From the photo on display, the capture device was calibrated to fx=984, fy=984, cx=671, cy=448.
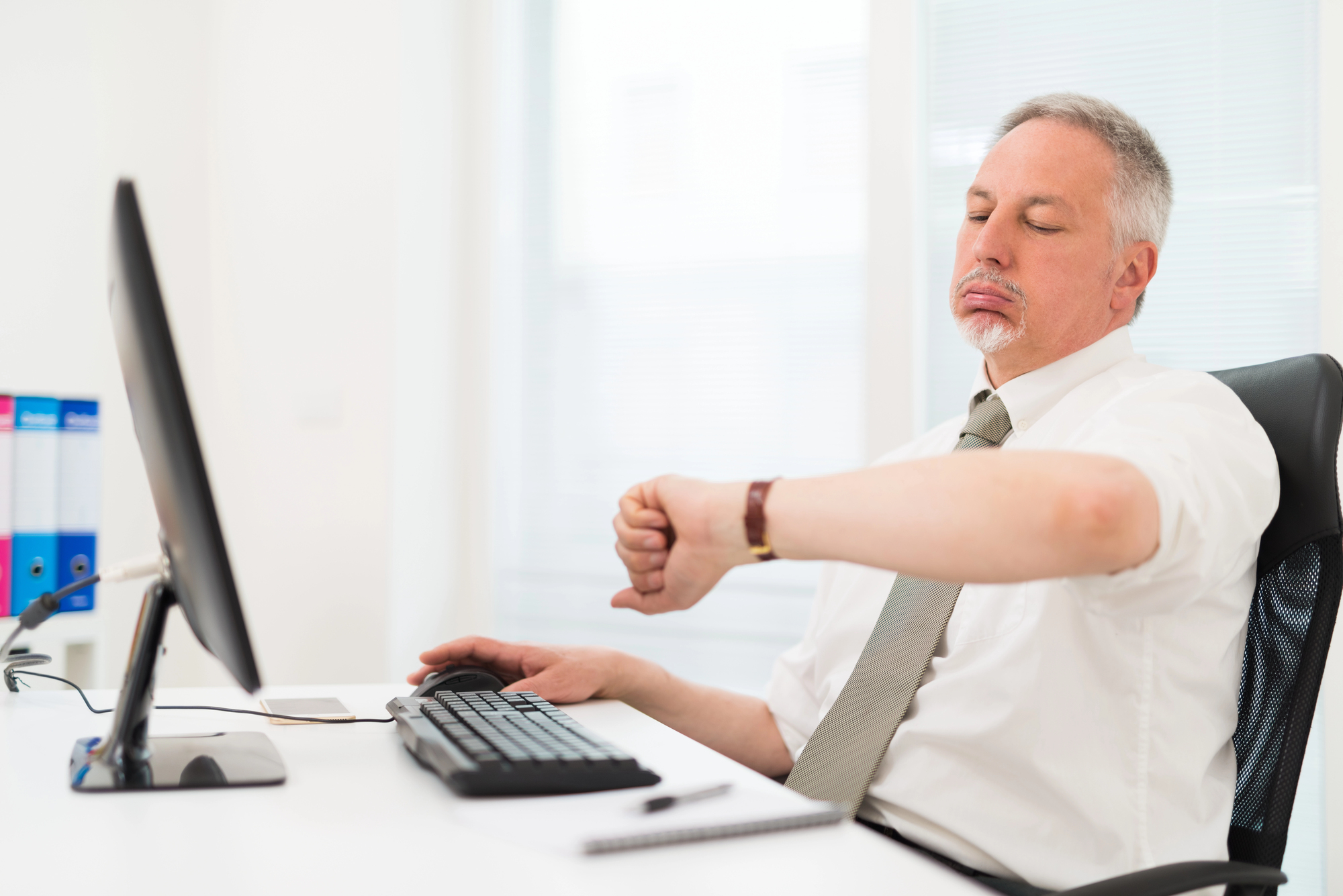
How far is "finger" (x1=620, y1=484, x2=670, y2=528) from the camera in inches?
37.7

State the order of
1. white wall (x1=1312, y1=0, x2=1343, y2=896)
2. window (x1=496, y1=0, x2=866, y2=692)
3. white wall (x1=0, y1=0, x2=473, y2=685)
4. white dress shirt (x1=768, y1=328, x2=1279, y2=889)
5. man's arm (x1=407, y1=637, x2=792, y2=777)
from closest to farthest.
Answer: white dress shirt (x1=768, y1=328, x2=1279, y2=889), man's arm (x1=407, y1=637, x2=792, y2=777), white wall (x1=1312, y1=0, x2=1343, y2=896), window (x1=496, y1=0, x2=866, y2=692), white wall (x1=0, y1=0, x2=473, y2=685)

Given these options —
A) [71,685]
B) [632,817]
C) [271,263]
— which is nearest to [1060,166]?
[632,817]

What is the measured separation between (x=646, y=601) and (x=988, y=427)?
551 millimetres

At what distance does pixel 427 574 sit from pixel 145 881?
2.05m

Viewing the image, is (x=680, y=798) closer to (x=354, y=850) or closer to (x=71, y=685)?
(x=354, y=850)

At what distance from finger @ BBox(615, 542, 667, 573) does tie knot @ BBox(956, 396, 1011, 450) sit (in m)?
0.51

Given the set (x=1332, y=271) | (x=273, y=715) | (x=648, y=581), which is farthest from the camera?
(x=1332, y=271)

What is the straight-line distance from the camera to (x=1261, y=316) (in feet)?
6.20

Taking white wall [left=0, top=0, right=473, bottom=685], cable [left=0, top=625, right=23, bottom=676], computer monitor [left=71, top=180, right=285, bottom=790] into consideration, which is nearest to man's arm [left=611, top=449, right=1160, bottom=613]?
computer monitor [left=71, top=180, right=285, bottom=790]

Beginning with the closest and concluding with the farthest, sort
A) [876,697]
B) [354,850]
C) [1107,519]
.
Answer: [354,850] < [1107,519] < [876,697]

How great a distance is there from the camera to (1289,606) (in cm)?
103

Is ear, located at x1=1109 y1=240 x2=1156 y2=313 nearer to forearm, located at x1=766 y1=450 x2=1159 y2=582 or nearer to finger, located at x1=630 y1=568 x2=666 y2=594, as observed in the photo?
forearm, located at x1=766 y1=450 x2=1159 y2=582

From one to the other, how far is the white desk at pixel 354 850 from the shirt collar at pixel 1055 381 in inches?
25.7

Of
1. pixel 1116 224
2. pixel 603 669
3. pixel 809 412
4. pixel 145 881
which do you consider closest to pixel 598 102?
pixel 809 412
